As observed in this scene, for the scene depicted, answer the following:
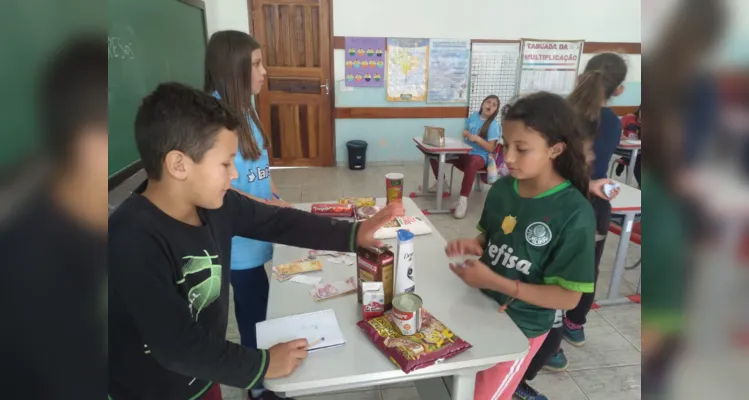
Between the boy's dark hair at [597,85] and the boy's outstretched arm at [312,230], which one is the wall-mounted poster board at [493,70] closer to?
the boy's dark hair at [597,85]

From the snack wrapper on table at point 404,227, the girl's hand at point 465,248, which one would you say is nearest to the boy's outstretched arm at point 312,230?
the girl's hand at point 465,248

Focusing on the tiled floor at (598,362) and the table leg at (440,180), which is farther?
the table leg at (440,180)

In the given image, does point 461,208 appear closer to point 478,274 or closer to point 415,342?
point 478,274

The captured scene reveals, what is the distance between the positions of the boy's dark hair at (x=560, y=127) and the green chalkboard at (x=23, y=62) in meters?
1.18

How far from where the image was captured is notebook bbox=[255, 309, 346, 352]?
99 cm

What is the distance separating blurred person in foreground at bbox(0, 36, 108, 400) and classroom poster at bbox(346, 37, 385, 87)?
209 inches

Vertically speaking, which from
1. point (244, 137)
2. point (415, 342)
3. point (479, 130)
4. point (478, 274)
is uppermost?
point (479, 130)

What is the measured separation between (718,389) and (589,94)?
187 cm

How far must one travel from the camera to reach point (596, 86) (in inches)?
70.6

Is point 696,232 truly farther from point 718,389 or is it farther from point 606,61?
point 606,61

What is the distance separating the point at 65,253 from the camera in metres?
0.15

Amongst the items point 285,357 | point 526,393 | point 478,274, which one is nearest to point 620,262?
point 526,393

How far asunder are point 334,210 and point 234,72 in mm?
657

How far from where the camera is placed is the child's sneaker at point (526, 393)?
1775 mm
